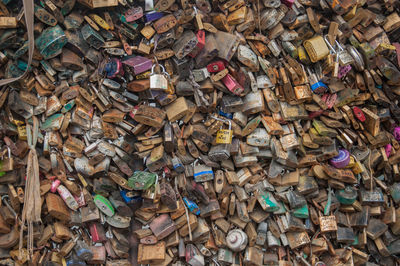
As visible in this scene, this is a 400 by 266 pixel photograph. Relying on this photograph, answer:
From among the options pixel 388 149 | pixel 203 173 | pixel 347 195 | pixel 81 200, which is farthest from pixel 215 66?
pixel 388 149

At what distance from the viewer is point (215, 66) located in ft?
12.4

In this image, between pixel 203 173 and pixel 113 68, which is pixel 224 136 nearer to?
pixel 203 173

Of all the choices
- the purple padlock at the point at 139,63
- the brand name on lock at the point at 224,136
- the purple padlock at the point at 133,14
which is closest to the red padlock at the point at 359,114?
the brand name on lock at the point at 224,136

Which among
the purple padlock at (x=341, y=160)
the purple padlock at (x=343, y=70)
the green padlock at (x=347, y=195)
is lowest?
the green padlock at (x=347, y=195)

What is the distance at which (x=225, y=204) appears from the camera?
154 inches

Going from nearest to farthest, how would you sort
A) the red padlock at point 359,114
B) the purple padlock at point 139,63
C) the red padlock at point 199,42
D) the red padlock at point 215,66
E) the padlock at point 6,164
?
the padlock at point 6,164 < the purple padlock at point 139,63 < the red padlock at point 199,42 < the red padlock at point 215,66 < the red padlock at point 359,114

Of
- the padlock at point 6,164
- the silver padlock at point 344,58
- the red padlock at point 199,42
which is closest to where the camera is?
the padlock at point 6,164

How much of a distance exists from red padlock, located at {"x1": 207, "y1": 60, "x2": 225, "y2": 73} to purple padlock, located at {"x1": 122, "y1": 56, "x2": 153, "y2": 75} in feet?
1.79

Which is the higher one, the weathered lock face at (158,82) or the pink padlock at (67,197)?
the weathered lock face at (158,82)

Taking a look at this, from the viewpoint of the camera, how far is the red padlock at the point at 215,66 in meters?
3.79

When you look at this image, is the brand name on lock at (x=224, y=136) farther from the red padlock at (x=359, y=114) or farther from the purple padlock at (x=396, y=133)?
the purple padlock at (x=396, y=133)

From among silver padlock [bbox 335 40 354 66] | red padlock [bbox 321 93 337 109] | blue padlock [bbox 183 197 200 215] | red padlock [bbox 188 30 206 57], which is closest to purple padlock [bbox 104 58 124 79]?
red padlock [bbox 188 30 206 57]

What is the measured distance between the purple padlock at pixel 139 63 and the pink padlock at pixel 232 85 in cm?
71

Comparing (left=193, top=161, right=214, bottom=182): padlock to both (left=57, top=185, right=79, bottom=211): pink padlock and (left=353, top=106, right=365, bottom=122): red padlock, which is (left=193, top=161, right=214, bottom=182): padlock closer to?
(left=57, top=185, right=79, bottom=211): pink padlock
